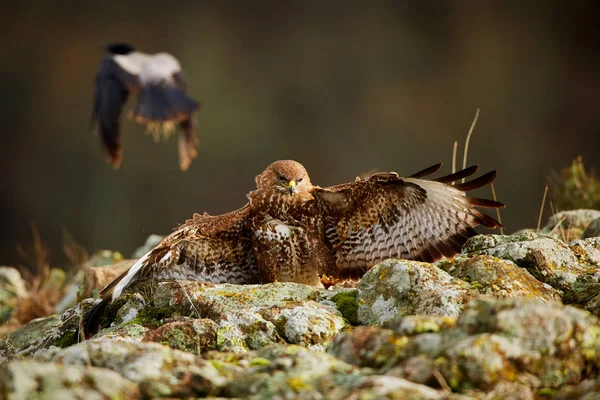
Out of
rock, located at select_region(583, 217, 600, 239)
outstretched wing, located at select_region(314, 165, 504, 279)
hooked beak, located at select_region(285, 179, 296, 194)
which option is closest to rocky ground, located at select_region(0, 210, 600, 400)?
outstretched wing, located at select_region(314, 165, 504, 279)

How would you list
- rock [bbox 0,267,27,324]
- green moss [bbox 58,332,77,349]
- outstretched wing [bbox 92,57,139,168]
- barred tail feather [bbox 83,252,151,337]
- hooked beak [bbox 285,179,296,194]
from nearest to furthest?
green moss [bbox 58,332,77,349]
barred tail feather [bbox 83,252,151,337]
hooked beak [bbox 285,179,296,194]
rock [bbox 0,267,27,324]
outstretched wing [bbox 92,57,139,168]

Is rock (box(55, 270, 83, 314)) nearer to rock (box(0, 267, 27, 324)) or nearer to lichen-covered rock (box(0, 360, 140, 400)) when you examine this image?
rock (box(0, 267, 27, 324))

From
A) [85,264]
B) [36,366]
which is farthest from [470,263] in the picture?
[85,264]

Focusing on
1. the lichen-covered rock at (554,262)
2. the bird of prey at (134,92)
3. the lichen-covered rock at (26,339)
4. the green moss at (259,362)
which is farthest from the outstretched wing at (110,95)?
the green moss at (259,362)

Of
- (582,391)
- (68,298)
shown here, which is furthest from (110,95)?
(582,391)

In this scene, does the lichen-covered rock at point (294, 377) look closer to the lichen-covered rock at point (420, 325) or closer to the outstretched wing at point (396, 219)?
the lichen-covered rock at point (420, 325)
